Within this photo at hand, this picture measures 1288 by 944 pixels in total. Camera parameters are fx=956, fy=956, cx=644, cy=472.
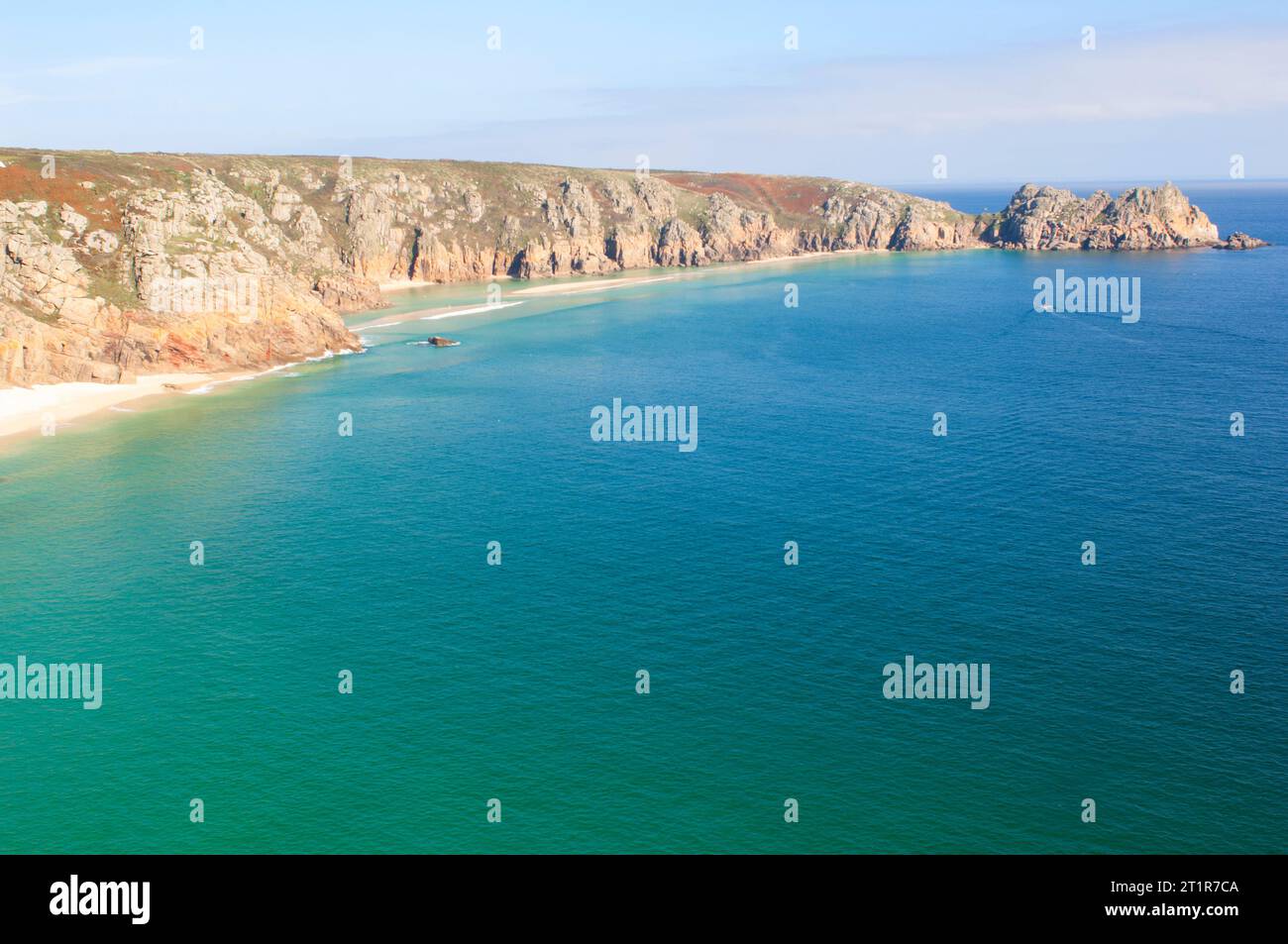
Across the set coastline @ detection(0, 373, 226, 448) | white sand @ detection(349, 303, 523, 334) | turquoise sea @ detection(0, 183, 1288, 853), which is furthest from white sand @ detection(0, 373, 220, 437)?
white sand @ detection(349, 303, 523, 334)

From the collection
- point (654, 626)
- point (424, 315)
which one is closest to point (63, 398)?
point (424, 315)

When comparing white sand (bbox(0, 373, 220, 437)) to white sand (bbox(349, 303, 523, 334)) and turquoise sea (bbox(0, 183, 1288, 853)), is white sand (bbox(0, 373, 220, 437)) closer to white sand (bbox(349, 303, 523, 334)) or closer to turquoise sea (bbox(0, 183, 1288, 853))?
turquoise sea (bbox(0, 183, 1288, 853))

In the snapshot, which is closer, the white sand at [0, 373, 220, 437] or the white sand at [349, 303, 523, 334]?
the white sand at [0, 373, 220, 437]

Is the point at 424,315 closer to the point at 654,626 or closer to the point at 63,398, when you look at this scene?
the point at 63,398

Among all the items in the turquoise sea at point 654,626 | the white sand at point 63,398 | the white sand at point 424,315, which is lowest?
the turquoise sea at point 654,626

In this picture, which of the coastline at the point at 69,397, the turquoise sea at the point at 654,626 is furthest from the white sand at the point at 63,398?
the turquoise sea at the point at 654,626

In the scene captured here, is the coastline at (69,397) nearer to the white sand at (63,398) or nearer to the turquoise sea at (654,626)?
the white sand at (63,398)
